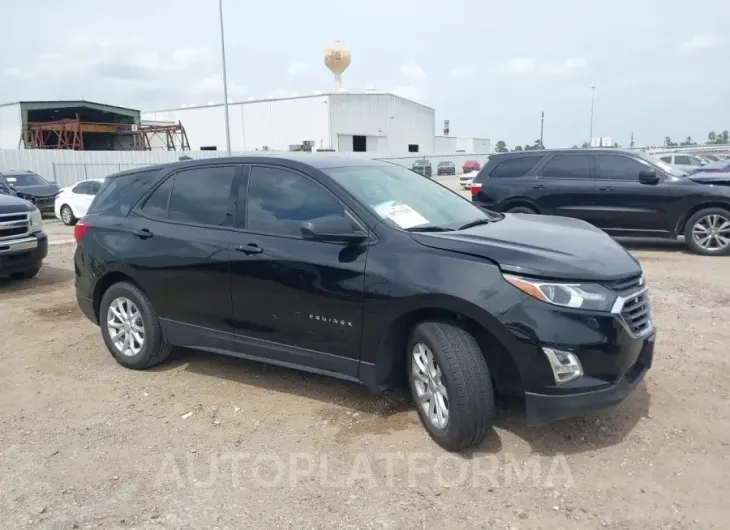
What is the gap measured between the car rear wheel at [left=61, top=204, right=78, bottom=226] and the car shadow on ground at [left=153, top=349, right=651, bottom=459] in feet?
46.9

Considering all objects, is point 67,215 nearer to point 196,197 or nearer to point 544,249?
point 196,197

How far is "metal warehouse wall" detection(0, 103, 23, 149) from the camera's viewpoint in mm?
39438

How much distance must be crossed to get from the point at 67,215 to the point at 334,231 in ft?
53.6

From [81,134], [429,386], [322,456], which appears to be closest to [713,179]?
[429,386]

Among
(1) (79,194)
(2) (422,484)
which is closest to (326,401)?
(2) (422,484)

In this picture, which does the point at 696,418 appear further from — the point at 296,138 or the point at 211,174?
the point at 296,138

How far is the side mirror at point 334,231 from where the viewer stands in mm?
3607

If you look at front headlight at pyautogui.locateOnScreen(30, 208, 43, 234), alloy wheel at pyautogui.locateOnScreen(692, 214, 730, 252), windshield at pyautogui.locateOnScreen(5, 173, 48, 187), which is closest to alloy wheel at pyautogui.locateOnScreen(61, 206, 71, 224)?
windshield at pyautogui.locateOnScreen(5, 173, 48, 187)

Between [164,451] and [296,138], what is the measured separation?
5054 cm

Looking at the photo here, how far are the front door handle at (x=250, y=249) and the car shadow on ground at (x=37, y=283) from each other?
5302mm

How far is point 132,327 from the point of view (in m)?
5.00

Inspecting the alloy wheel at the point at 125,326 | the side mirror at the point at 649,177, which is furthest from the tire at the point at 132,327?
the side mirror at the point at 649,177

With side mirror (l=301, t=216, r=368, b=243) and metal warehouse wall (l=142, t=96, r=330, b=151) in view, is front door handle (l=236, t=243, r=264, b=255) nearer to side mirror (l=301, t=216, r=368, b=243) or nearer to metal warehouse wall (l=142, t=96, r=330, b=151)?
side mirror (l=301, t=216, r=368, b=243)

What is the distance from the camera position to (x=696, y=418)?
12.4ft
